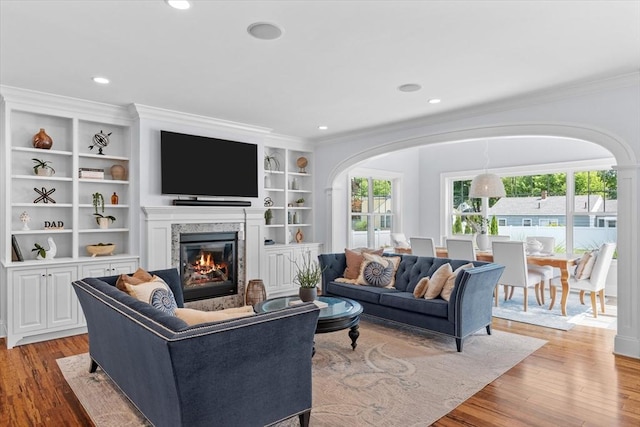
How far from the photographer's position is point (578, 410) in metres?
2.77

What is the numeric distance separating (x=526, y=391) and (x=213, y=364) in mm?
2444

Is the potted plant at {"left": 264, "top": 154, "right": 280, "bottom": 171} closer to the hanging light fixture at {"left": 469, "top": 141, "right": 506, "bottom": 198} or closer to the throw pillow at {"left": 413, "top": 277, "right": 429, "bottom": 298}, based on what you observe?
the hanging light fixture at {"left": 469, "top": 141, "right": 506, "bottom": 198}

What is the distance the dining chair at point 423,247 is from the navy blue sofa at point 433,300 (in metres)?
1.08

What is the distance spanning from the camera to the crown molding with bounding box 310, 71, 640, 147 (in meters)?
3.82

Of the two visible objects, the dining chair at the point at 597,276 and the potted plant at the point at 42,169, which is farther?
the dining chair at the point at 597,276

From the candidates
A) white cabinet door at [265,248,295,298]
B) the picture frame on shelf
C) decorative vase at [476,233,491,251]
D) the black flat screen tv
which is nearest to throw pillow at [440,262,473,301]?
decorative vase at [476,233,491,251]

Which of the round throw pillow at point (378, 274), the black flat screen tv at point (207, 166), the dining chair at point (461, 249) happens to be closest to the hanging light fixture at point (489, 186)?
the dining chair at point (461, 249)

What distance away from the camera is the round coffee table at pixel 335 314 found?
3.49 m

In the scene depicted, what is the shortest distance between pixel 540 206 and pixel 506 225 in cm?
70

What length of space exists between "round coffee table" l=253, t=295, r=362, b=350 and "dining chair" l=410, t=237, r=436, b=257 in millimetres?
2437

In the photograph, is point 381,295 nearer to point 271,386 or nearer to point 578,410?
point 578,410

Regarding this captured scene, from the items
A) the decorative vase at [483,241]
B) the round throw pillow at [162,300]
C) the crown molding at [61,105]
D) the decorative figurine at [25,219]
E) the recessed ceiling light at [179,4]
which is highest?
the recessed ceiling light at [179,4]

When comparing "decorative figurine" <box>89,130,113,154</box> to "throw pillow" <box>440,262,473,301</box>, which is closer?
"throw pillow" <box>440,262,473,301</box>

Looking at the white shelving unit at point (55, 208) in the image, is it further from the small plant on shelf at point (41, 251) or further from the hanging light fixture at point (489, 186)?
the hanging light fixture at point (489, 186)
